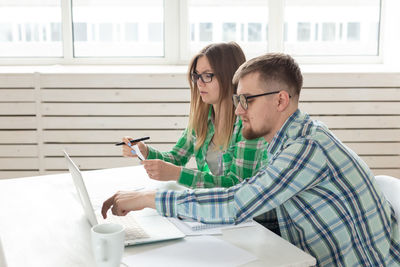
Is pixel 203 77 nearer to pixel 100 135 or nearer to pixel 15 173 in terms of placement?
pixel 100 135

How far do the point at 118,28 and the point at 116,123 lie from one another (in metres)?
0.88

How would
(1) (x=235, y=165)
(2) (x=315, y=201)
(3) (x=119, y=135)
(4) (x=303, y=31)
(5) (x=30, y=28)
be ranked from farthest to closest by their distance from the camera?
(4) (x=303, y=31) → (5) (x=30, y=28) → (3) (x=119, y=135) → (1) (x=235, y=165) → (2) (x=315, y=201)

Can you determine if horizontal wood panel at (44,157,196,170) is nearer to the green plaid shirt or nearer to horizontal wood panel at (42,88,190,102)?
horizontal wood panel at (42,88,190,102)

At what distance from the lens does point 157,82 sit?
3.48 m

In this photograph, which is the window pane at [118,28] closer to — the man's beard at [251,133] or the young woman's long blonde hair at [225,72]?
the young woman's long blonde hair at [225,72]

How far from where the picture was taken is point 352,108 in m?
3.57

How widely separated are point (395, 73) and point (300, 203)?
2.49 m

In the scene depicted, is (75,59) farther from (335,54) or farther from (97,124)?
(335,54)

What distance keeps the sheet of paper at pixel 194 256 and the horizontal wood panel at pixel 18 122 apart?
251 cm

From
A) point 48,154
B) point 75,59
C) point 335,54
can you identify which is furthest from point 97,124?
point 335,54

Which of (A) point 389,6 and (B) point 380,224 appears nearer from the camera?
(B) point 380,224

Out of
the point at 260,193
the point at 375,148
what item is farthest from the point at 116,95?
the point at 260,193

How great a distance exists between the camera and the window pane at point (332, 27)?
3998 millimetres

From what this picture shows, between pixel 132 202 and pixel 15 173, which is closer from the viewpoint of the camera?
pixel 132 202
